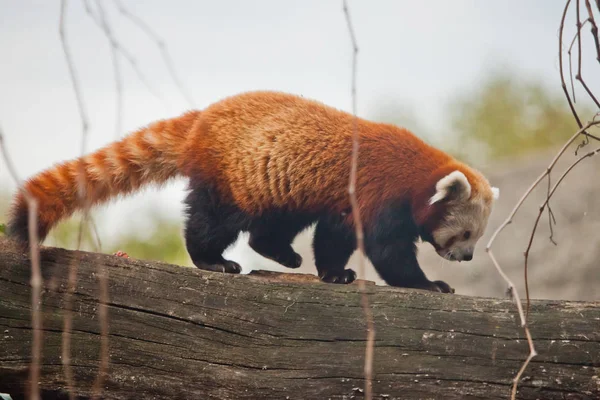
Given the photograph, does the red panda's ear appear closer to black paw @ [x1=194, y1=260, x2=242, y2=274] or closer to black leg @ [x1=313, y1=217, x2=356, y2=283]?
black leg @ [x1=313, y1=217, x2=356, y2=283]

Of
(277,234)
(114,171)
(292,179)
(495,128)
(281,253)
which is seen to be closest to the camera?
(114,171)

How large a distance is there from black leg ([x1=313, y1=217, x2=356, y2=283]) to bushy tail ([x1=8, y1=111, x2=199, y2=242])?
3.07ft

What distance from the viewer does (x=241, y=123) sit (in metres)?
3.80

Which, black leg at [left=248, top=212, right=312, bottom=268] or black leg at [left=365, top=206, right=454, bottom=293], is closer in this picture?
black leg at [left=365, top=206, right=454, bottom=293]

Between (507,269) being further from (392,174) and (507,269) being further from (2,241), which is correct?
(2,241)

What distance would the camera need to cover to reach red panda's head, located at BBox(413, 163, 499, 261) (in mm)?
3740

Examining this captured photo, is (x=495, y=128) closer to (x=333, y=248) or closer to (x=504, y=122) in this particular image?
(x=504, y=122)

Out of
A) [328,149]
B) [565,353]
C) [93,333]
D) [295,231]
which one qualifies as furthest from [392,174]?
[93,333]

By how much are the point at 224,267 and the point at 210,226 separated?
243mm

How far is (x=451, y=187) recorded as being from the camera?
3.72 meters

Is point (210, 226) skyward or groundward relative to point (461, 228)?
groundward

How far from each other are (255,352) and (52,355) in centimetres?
82

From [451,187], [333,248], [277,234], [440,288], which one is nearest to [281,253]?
[277,234]

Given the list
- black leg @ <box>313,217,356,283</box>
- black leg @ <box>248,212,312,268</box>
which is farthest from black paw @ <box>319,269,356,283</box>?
black leg @ <box>248,212,312,268</box>
